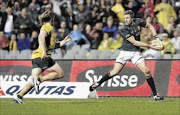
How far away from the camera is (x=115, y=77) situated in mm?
14836

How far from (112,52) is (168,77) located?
3.61 meters

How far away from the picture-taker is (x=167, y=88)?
1445 centimetres

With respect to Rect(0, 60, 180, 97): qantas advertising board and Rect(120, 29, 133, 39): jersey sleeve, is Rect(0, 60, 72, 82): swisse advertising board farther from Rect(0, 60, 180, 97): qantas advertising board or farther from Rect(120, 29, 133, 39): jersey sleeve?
Rect(120, 29, 133, 39): jersey sleeve

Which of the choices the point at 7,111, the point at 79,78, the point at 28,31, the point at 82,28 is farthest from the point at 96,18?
the point at 7,111

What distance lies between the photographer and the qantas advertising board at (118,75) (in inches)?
571

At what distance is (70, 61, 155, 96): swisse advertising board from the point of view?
14625mm

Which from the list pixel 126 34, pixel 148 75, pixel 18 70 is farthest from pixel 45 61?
pixel 18 70

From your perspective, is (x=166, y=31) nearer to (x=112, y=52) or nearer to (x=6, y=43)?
(x=112, y=52)

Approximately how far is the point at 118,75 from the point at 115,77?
0.12m

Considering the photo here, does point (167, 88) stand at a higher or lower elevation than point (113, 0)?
lower

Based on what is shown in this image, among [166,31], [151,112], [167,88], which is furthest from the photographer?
[166,31]

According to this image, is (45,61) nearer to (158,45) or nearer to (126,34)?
(126,34)

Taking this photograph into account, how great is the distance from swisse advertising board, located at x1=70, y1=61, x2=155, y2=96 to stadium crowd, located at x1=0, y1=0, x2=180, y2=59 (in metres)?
3.07

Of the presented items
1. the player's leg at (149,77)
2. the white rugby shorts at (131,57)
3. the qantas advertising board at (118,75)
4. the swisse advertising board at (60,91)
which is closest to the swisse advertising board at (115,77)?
the qantas advertising board at (118,75)
